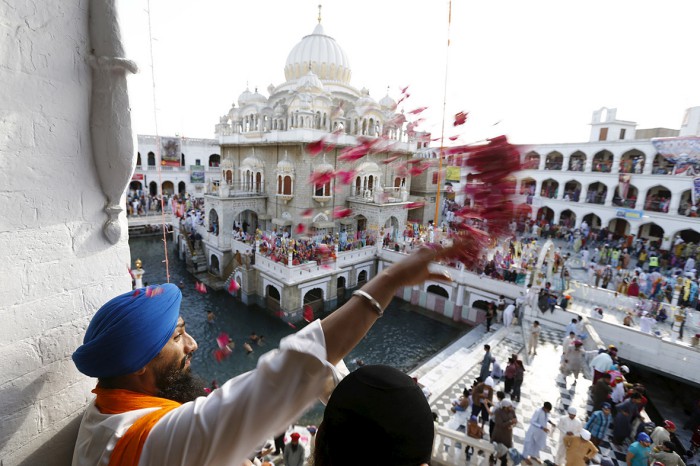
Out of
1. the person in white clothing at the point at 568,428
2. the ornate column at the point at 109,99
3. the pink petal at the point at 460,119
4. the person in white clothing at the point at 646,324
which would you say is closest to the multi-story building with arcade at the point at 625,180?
the person in white clothing at the point at 646,324

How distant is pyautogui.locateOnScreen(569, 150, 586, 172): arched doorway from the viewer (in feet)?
81.8

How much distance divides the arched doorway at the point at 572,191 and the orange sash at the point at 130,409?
29.2 metres

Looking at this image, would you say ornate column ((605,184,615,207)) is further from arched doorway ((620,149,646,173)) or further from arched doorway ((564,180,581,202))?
arched doorway ((564,180,581,202))

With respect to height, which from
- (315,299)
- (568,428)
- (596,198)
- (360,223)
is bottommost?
(315,299)

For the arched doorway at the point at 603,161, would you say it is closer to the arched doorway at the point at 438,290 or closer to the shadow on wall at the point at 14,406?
the arched doorway at the point at 438,290

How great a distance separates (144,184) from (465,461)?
34837mm

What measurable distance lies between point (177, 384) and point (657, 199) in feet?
92.6

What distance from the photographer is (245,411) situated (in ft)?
2.70

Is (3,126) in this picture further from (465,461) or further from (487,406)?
(487,406)

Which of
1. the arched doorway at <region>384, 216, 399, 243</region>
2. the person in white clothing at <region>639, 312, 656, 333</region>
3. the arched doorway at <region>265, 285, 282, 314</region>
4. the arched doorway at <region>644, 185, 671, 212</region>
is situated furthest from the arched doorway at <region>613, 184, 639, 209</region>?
the arched doorway at <region>265, 285, 282, 314</region>

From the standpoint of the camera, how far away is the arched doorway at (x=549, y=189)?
26.1 meters

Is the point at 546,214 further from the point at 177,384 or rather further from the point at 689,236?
the point at 177,384

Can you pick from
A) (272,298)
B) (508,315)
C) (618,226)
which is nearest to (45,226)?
(508,315)

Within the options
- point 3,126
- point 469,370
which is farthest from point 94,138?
point 469,370
